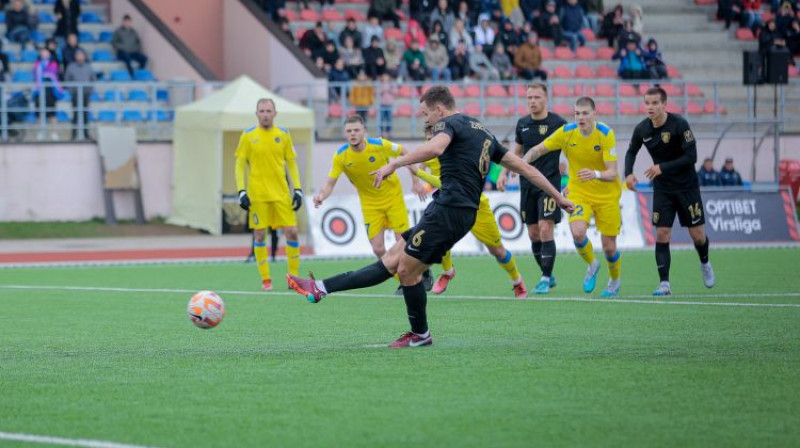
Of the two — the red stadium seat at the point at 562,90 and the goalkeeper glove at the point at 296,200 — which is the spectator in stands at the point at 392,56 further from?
the goalkeeper glove at the point at 296,200

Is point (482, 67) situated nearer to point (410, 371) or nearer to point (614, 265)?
point (614, 265)

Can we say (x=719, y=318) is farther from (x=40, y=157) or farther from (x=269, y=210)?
(x=40, y=157)

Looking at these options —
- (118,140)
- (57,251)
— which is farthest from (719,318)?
(118,140)

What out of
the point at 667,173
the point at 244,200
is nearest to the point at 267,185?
the point at 244,200

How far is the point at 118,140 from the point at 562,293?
1443 cm

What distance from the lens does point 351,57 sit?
3075 cm

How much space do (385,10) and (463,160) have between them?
22976mm

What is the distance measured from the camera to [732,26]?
3766cm

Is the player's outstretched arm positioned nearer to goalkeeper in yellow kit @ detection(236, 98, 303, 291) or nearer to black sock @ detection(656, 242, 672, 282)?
black sock @ detection(656, 242, 672, 282)

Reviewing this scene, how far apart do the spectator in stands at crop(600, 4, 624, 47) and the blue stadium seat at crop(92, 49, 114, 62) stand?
41.7ft

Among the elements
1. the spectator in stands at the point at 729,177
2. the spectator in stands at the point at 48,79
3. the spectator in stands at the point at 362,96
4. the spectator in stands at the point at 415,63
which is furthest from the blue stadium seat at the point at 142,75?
the spectator in stands at the point at 729,177

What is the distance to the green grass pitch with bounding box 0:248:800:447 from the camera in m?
7.24

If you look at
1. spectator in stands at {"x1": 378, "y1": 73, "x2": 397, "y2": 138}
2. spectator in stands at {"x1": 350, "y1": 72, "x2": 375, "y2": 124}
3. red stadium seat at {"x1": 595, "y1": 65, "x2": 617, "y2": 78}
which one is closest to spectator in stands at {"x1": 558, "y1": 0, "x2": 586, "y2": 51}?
red stadium seat at {"x1": 595, "y1": 65, "x2": 617, "y2": 78}

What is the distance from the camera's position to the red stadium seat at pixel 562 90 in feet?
104
